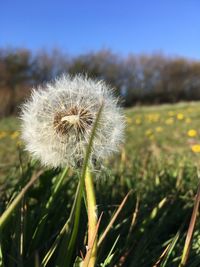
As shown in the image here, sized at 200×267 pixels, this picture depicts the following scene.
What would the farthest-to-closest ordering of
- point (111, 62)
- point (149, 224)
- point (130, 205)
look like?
point (111, 62) < point (130, 205) < point (149, 224)

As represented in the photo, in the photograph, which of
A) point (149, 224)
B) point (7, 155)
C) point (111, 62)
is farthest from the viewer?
point (111, 62)

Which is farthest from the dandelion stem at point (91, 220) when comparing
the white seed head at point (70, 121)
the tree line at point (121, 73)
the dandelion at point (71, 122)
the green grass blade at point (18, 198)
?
the tree line at point (121, 73)

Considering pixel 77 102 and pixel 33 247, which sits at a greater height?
pixel 77 102

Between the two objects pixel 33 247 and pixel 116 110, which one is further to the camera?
pixel 33 247

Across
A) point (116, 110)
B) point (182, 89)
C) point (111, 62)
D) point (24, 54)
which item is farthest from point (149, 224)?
point (182, 89)

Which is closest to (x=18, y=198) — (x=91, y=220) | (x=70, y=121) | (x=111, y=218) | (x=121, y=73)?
(x=91, y=220)

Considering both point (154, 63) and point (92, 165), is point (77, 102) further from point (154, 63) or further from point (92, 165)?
point (154, 63)

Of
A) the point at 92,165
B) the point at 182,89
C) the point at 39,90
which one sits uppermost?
the point at 39,90
